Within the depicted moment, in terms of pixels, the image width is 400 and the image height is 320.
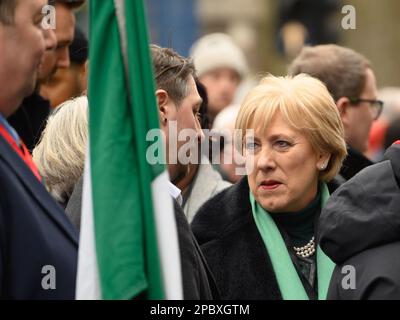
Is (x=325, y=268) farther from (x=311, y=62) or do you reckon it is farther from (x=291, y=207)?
(x=311, y=62)

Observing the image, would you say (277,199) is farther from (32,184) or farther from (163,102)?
(32,184)

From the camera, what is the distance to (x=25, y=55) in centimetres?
332

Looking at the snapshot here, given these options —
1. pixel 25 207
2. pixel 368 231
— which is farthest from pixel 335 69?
pixel 25 207

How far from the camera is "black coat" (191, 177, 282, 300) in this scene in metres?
4.46

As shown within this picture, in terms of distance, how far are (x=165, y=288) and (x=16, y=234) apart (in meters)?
0.45

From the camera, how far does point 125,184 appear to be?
10.7 ft

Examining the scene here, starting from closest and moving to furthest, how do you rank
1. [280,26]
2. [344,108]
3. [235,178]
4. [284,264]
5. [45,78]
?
[284,264] → [344,108] → [45,78] → [235,178] → [280,26]

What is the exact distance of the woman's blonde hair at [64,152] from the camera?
4516 millimetres

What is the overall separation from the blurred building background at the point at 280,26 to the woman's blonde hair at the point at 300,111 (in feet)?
31.9

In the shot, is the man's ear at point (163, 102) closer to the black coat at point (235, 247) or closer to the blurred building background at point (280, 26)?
the black coat at point (235, 247)

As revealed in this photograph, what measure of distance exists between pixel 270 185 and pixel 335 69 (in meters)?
1.45

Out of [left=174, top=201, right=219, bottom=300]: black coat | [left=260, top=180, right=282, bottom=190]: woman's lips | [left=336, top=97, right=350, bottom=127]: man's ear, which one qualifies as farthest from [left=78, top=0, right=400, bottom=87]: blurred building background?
[left=174, top=201, right=219, bottom=300]: black coat
